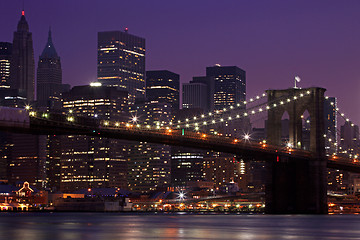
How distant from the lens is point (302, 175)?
10375 centimetres

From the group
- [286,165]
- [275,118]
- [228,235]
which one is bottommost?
[228,235]

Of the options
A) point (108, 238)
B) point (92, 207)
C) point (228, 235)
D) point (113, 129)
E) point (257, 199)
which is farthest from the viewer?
point (257, 199)

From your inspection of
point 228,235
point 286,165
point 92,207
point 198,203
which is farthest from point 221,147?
point 198,203

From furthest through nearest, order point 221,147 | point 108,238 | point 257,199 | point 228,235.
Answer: point 257,199 < point 221,147 < point 228,235 < point 108,238

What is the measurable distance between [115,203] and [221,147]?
64300 millimetres

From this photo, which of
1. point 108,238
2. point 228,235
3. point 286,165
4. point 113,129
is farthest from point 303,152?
point 108,238

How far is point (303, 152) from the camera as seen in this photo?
104 m

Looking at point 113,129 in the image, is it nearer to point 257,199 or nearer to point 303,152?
point 303,152

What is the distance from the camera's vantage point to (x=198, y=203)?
172875 mm

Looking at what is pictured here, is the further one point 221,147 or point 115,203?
Answer: point 115,203

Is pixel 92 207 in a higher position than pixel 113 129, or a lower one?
lower

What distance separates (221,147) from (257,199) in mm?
68630

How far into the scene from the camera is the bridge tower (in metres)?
102

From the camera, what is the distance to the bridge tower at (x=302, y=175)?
102 meters
